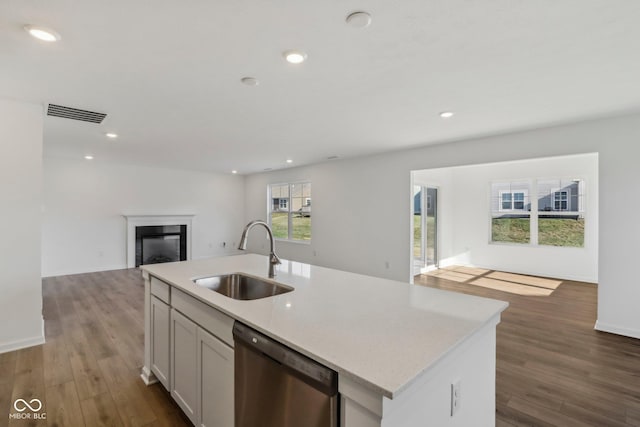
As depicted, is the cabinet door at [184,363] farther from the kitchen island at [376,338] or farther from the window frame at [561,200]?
the window frame at [561,200]

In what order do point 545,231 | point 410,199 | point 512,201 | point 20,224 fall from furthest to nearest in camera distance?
point 512,201, point 545,231, point 410,199, point 20,224

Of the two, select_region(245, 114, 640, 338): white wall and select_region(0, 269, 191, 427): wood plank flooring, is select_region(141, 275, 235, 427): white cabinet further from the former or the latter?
select_region(245, 114, 640, 338): white wall

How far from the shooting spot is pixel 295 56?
210 cm

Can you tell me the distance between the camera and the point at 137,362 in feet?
8.84

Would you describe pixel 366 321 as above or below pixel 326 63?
below

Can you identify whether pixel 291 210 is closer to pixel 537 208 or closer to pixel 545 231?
pixel 537 208

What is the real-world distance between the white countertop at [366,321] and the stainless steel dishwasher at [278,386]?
0.06 metres

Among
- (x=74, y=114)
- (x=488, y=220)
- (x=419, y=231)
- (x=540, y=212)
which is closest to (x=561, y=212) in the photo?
(x=540, y=212)

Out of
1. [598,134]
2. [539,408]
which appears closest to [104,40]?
[539,408]

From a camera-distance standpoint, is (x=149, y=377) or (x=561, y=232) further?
(x=561, y=232)

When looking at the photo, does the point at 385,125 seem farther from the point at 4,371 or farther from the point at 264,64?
the point at 4,371

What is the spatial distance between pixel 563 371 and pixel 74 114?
5.39 meters

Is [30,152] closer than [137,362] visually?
No

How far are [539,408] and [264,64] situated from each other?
10.1 ft
